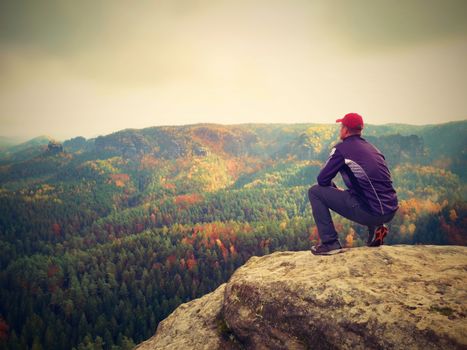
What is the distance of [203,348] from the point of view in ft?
36.3

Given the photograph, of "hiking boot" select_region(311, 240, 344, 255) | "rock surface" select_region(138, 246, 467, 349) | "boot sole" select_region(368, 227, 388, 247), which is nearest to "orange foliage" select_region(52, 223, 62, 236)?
"rock surface" select_region(138, 246, 467, 349)

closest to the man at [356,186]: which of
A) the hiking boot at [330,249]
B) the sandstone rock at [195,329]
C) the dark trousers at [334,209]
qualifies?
the dark trousers at [334,209]

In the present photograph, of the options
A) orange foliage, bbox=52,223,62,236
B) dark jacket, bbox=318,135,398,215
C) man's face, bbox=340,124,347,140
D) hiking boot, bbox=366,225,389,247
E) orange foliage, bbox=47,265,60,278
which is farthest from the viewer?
orange foliage, bbox=52,223,62,236

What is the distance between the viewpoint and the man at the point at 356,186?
9.70 m

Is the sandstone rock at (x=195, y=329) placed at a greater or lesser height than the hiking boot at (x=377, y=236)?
lesser

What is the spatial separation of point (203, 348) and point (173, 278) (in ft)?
362

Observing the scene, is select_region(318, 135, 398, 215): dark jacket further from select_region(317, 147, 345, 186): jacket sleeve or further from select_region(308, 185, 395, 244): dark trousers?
select_region(308, 185, 395, 244): dark trousers

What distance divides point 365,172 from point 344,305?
419 centimetres

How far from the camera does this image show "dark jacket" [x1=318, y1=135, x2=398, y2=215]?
965 cm

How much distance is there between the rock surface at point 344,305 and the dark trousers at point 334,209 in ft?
3.78

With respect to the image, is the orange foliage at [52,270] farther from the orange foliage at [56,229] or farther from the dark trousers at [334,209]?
the dark trousers at [334,209]

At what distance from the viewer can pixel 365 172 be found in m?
9.63

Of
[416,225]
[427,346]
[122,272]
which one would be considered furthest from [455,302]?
[416,225]

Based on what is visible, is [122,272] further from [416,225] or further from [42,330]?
[416,225]
